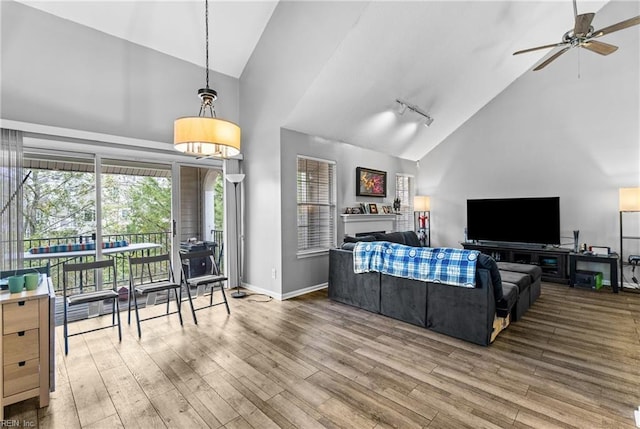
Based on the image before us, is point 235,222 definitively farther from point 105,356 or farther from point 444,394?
point 444,394

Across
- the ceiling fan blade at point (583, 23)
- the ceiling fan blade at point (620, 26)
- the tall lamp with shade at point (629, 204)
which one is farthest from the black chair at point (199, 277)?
the tall lamp with shade at point (629, 204)

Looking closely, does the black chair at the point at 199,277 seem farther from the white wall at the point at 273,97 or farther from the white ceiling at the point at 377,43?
the white ceiling at the point at 377,43

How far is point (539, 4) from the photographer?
3998 millimetres

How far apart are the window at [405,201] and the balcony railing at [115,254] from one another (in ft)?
13.2

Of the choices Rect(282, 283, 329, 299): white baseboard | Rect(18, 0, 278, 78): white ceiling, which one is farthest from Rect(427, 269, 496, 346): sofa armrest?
Rect(18, 0, 278, 78): white ceiling

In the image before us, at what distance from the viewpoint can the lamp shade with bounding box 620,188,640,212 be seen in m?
4.39

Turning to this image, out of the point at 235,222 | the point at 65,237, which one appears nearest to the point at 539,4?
the point at 235,222

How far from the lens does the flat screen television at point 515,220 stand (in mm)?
5324

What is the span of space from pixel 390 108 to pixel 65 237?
16.5 ft

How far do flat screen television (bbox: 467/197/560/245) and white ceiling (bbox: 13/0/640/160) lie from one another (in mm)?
2275

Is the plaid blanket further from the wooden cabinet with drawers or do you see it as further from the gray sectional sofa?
the wooden cabinet with drawers

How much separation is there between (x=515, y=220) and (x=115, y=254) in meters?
6.77

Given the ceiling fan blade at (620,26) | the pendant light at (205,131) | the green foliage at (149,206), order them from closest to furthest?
the pendant light at (205,131) → the ceiling fan blade at (620,26) → the green foliage at (149,206)

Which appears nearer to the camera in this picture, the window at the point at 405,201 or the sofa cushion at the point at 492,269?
the sofa cushion at the point at 492,269
